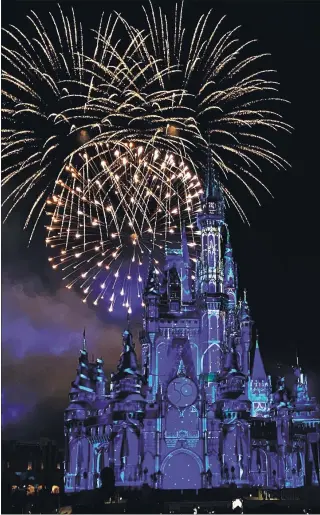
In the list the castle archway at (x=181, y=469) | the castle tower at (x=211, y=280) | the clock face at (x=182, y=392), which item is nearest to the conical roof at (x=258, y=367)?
the castle tower at (x=211, y=280)

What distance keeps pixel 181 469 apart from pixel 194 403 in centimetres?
589

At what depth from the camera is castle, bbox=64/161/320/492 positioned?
65250 mm

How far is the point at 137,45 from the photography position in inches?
1667

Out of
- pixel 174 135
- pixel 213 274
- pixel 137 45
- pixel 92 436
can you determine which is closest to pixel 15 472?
pixel 92 436

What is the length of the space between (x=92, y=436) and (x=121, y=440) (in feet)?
20.2

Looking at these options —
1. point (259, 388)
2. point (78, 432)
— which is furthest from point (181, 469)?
point (259, 388)

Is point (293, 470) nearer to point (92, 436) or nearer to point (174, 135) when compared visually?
point (92, 436)

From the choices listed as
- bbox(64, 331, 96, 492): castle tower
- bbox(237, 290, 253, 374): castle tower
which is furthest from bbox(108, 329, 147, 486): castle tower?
bbox(237, 290, 253, 374): castle tower

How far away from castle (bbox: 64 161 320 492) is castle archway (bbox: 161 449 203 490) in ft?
0.29

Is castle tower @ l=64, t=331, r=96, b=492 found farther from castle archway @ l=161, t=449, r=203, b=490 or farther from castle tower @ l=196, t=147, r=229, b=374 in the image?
castle tower @ l=196, t=147, r=229, b=374

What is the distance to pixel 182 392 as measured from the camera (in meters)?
66.4

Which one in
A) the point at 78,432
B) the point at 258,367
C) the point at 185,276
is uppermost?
the point at 185,276

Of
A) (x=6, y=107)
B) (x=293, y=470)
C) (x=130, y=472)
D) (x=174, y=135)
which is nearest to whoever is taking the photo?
(x=6, y=107)

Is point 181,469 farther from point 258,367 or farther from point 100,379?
point 258,367
